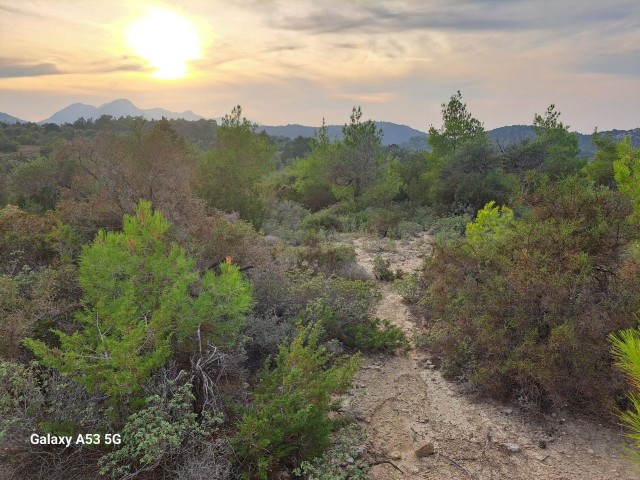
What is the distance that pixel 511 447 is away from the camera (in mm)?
3824

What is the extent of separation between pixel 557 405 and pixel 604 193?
2.63 metres

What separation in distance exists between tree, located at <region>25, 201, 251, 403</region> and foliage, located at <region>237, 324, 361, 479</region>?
0.85m

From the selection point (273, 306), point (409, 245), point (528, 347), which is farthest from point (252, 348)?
point (409, 245)

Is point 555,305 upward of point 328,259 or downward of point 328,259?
upward

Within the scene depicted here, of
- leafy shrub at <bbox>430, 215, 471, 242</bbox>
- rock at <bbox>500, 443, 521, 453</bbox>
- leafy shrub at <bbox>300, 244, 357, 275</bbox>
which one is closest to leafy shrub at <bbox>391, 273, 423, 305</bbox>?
leafy shrub at <bbox>300, 244, 357, 275</bbox>

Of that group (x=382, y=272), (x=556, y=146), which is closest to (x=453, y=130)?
(x=556, y=146)

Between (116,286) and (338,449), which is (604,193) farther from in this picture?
(116,286)

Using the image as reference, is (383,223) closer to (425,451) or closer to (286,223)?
(286,223)

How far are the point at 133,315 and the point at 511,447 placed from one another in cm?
385

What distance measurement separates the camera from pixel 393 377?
529cm

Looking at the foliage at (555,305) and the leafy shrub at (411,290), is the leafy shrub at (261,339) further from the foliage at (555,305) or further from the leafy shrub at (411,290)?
the leafy shrub at (411,290)

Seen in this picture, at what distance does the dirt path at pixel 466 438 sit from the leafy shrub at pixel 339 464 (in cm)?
18

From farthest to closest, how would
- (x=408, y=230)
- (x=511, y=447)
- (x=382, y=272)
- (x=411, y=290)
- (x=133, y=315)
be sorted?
(x=408, y=230) < (x=382, y=272) < (x=411, y=290) < (x=511, y=447) < (x=133, y=315)

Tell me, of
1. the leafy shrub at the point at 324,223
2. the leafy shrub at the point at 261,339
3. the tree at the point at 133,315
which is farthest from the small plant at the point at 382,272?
the leafy shrub at the point at 324,223
